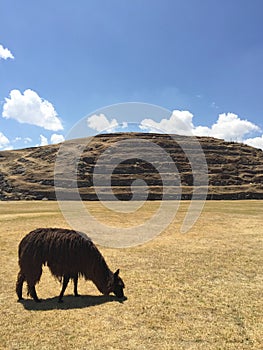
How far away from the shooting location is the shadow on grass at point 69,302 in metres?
11.0

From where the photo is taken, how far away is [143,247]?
824 inches

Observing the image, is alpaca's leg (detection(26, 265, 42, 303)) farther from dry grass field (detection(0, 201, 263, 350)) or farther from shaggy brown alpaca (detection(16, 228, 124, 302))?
dry grass field (detection(0, 201, 263, 350))

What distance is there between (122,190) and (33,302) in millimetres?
101028

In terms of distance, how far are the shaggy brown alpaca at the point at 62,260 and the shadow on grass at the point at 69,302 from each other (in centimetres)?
25

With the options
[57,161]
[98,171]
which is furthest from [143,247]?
[57,161]

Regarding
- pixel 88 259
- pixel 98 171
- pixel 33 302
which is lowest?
pixel 33 302

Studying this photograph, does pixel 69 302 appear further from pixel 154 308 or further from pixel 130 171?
pixel 130 171

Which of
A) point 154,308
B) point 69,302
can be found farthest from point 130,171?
point 154,308

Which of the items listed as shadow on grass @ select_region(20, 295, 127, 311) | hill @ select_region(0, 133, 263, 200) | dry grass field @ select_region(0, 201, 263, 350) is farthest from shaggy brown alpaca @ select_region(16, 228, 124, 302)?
hill @ select_region(0, 133, 263, 200)

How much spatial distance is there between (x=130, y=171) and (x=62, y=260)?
12246 cm

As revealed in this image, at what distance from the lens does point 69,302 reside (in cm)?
1148

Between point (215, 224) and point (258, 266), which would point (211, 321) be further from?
point (215, 224)

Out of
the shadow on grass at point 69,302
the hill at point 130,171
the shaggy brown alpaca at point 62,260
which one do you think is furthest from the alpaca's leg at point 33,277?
the hill at point 130,171

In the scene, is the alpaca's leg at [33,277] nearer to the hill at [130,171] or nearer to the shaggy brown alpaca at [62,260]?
the shaggy brown alpaca at [62,260]
